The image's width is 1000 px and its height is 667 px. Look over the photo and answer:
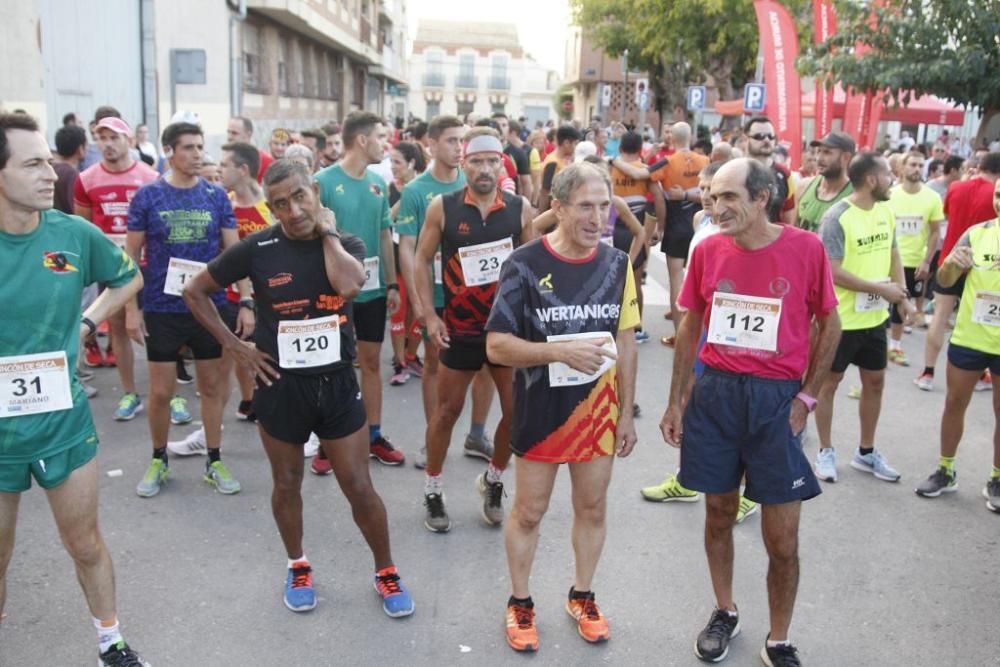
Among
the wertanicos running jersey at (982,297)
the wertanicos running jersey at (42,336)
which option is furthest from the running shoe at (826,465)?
the wertanicos running jersey at (42,336)

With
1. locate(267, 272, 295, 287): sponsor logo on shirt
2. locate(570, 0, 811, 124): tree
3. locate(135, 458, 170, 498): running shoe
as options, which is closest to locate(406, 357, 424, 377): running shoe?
locate(135, 458, 170, 498): running shoe

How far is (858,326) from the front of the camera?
5.38m

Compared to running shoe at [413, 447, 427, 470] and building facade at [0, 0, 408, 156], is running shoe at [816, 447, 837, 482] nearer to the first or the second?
running shoe at [413, 447, 427, 470]

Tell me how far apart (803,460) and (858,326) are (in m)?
2.25

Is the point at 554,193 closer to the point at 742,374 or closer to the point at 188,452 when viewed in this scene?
the point at 742,374

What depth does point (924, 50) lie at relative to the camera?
516 inches

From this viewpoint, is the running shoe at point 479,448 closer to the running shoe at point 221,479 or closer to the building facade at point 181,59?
the running shoe at point 221,479

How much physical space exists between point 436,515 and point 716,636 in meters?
1.71

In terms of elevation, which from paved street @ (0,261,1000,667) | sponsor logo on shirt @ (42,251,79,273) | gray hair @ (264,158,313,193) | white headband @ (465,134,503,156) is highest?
white headband @ (465,134,503,156)

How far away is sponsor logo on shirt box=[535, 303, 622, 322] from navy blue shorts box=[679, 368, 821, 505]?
0.52m

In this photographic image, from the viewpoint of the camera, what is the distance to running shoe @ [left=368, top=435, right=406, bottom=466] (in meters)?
5.75

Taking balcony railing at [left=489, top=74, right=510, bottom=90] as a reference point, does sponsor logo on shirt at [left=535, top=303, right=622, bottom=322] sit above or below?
below

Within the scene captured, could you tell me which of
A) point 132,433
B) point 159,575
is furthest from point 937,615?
point 132,433

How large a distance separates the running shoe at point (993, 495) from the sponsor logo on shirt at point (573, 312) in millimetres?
3289
